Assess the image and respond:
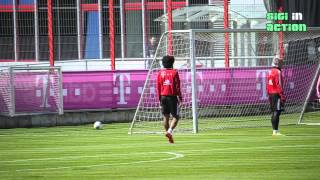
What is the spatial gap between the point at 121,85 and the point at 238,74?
4260 millimetres

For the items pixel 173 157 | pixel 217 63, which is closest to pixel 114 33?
pixel 217 63

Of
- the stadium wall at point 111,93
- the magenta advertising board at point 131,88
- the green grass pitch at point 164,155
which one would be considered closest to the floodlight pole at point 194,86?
the green grass pitch at point 164,155

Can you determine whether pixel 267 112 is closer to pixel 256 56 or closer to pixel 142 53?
pixel 256 56

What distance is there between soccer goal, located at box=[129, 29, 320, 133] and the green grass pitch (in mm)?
4534

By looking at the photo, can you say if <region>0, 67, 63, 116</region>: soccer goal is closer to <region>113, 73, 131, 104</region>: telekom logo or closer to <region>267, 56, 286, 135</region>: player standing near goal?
<region>113, 73, 131, 104</region>: telekom logo

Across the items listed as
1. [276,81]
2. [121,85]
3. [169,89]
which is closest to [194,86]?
[276,81]

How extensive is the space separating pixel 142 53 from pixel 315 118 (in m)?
6.77

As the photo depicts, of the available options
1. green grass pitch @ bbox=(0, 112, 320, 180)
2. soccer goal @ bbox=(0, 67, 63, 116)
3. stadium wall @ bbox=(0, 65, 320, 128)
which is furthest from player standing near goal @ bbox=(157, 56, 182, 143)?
stadium wall @ bbox=(0, 65, 320, 128)

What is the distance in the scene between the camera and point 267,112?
110 ft

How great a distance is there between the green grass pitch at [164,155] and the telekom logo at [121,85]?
711 cm

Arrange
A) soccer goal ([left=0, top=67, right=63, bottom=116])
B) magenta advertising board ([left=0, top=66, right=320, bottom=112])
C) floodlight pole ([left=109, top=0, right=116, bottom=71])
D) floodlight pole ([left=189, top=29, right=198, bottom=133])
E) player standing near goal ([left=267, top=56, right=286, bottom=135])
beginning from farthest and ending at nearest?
1. floodlight pole ([left=109, top=0, right=116, bottom=71])
2. magenta advertising board ([left=0, top=66, right=320, bottom=112])
3. soccer goal ([left=0, top=67, right=63, bottom=116])
4. floodlight pole ([left=189, top=29, right=198, bottom=133])
5. player standing near goal ([left=267, top=56, right=286, bottom=135])

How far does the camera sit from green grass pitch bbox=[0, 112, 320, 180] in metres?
14.7

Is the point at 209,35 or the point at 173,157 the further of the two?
the point at 209,35

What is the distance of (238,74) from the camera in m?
34.8
